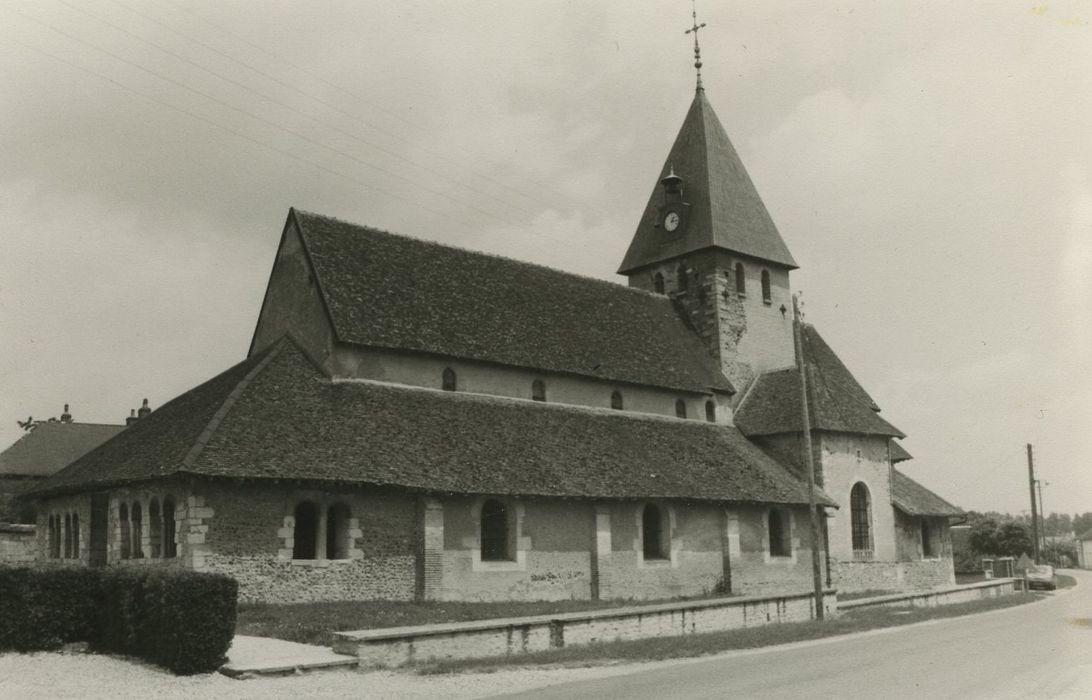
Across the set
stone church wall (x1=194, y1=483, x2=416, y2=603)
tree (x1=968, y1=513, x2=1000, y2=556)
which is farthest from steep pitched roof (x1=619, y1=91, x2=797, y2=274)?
tree (x1=968, y1=513, x2=1000, y2=556)

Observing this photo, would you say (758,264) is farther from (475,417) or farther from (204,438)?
(204,438)

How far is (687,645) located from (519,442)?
9537 millimetres

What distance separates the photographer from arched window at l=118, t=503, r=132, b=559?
23125 mm

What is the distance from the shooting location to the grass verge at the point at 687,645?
15.8 m

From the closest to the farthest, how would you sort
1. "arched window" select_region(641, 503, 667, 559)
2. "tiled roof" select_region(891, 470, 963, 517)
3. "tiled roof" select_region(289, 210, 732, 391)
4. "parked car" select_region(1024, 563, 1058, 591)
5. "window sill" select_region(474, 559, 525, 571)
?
1. "window sill" select_region(474, 559, 525, 571)
2. "tiled roof" select_region(289, 210, 732, 391)
3. "arched window" select_region(641, 503, 667, 559)
4. "tiled roof" select_region(891, 470, 963, 517)
5. "parked car" select_region(1024, 563, 1058, 591)

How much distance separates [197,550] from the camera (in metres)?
19.9

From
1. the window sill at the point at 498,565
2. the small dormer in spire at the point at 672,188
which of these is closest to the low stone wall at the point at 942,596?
the window sill at the point at 498,565

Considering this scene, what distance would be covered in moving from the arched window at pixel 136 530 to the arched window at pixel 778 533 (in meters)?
19.2

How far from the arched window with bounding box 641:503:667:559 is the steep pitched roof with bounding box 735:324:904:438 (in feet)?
24.8

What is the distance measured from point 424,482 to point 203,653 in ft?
29.3

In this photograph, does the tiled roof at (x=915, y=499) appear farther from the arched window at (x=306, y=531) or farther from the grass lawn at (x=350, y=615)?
the arched window at (x=306, y=531)

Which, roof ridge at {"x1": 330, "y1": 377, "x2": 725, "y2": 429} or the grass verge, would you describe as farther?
roof ridge at {"x1": 330, "y1": 377, "x2": 725, "y2": 429}

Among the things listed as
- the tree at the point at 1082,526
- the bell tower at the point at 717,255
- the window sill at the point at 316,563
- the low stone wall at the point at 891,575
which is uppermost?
the bell tower at the point at 717,255

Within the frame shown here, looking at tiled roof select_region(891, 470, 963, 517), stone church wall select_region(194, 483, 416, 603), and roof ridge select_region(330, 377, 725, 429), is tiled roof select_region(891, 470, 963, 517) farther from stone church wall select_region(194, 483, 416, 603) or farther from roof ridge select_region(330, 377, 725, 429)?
stone church wall select_region(194, 483, 416, 603)
